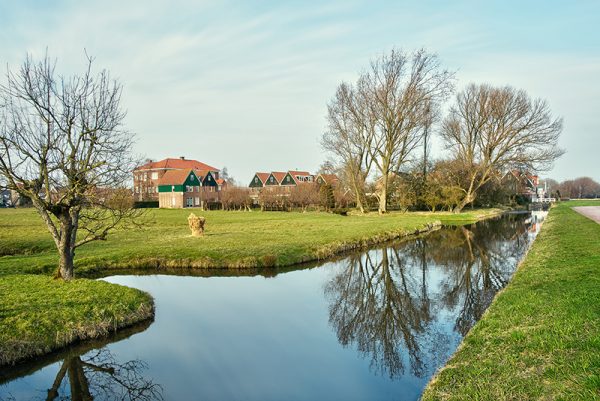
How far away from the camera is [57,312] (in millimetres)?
8734

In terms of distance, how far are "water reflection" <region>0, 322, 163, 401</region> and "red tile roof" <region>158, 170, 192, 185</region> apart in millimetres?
62187

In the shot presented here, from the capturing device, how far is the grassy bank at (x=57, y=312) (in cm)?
770

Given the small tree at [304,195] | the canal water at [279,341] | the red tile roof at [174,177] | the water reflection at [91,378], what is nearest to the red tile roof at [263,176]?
the red tile roof at [174,177]

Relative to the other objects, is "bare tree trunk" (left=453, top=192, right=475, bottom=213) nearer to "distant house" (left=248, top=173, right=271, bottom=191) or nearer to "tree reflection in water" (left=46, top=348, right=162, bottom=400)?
"tree reflection in water" (left=46, top=348, right=162, bottom=400)

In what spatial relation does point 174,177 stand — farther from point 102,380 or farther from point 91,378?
point 102,380

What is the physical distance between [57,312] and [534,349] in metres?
8.79

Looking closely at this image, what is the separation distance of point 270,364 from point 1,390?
421 centimetres

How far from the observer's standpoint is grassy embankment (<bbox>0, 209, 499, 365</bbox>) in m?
8.17

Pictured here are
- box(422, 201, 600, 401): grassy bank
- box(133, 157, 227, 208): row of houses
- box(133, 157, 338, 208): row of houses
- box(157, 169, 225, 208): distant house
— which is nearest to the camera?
box(422, 201, 600, 401): grassy bank

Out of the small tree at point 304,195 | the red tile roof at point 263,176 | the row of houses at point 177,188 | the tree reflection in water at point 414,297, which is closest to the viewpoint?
the tree reflection in water at point 414,297

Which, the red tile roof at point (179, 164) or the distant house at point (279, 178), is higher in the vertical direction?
the red tile roof at point (179, 164)

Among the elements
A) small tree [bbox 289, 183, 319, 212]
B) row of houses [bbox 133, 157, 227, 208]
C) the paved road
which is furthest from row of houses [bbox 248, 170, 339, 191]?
the paved road

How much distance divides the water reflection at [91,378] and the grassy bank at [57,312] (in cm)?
33

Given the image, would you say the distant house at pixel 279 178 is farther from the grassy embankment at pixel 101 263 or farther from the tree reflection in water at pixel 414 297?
the tree reflection in water at pixel 414 297
